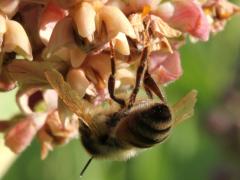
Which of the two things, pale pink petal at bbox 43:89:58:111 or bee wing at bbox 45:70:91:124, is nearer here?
bee wing at bbox 45:70:91:124

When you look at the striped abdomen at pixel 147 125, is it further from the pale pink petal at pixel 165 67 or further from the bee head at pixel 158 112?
the pale pink petal at pixel 165 67

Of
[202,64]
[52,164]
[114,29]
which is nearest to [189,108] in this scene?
[114,29]

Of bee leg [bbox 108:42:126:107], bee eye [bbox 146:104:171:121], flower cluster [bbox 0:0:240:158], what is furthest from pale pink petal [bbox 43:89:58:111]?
bee eye [bbox 146:104:171:121]

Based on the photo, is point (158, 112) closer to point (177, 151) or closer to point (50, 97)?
point (50, 97)

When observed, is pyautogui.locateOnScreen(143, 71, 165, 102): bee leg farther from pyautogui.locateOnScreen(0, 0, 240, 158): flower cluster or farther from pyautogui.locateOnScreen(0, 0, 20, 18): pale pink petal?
pyautogui.locateOnScreen(0, 0, 20, 18): pale pink petal

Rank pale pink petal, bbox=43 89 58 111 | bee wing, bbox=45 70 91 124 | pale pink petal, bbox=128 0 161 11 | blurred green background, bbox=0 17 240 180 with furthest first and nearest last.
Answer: blurred green background, bbox=0 17 240 180 < pale pink petal, bbox=43 89 58 111 < pale pink petal, bbox=128 0 161 11 < bee wing, bbox=45 70 91 124

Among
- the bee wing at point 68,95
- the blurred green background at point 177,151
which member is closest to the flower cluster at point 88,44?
the bee wing at point 68,95
